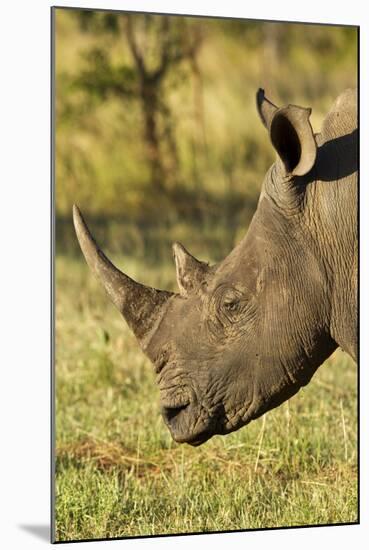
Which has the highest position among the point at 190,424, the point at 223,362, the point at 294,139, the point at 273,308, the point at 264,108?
the point at 264,108

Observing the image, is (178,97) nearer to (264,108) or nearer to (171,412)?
(264,108)

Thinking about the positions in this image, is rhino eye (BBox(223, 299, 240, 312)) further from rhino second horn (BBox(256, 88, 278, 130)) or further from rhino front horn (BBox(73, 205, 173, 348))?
rhino second horn (BBox(256, 88, 278, 130))

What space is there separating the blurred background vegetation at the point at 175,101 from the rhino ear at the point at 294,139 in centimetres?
654

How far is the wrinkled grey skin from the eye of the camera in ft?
17.8

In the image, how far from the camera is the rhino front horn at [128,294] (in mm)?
5590

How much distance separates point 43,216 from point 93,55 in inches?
260

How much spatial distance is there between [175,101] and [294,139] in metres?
7.91

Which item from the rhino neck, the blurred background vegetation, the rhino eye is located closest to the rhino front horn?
the rhino eye

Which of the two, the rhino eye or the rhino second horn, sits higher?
the rhino second horn

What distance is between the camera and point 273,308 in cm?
543

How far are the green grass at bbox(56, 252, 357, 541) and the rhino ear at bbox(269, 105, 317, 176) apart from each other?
Answer: 154 centimetres

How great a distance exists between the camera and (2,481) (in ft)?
20.1

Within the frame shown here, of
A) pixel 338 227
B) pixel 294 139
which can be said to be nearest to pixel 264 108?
pixel 294 139

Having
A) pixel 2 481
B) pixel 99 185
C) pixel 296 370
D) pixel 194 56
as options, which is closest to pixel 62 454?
pixel 2 481
